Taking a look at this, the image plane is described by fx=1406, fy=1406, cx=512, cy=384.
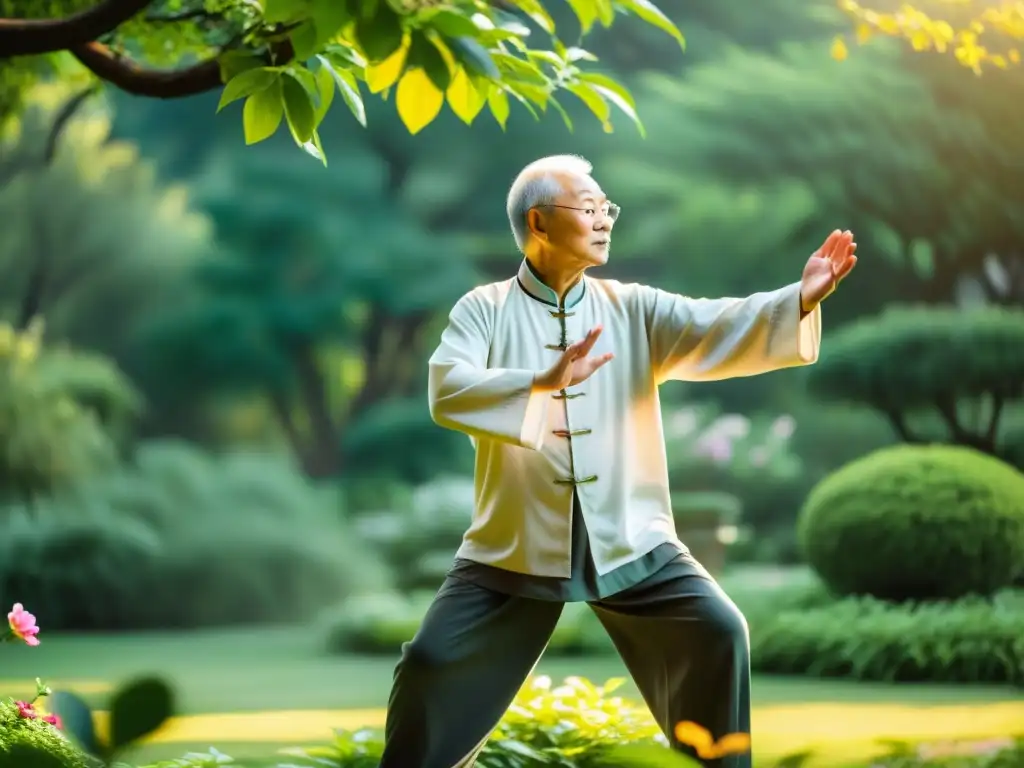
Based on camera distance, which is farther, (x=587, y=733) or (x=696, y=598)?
(x=587, y=733)

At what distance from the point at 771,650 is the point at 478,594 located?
401 cm

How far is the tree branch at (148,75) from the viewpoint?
2479mm

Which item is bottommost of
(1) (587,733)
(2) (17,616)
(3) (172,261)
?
(1) (587,733)

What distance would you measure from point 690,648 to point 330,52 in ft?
3.61

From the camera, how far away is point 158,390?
40.5 ft

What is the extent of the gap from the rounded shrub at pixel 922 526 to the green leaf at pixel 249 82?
4.93 metres

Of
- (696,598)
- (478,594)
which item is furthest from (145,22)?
(696,598)

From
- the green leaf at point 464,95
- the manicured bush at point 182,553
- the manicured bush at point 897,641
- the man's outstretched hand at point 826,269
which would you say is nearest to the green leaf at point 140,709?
the green leaf at point 464,95

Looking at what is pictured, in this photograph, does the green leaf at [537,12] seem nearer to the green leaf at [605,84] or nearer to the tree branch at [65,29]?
the green leaf at [605,84]

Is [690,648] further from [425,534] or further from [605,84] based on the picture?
[425,534]

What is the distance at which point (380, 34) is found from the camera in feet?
4.16

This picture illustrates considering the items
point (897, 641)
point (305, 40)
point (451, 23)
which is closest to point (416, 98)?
point (305, 40)

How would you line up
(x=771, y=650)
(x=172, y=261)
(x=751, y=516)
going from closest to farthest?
(x=771, y=650) → (x=751, y=516) → (x=172, y=261)

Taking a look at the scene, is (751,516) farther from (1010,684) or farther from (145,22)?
(145,22)
